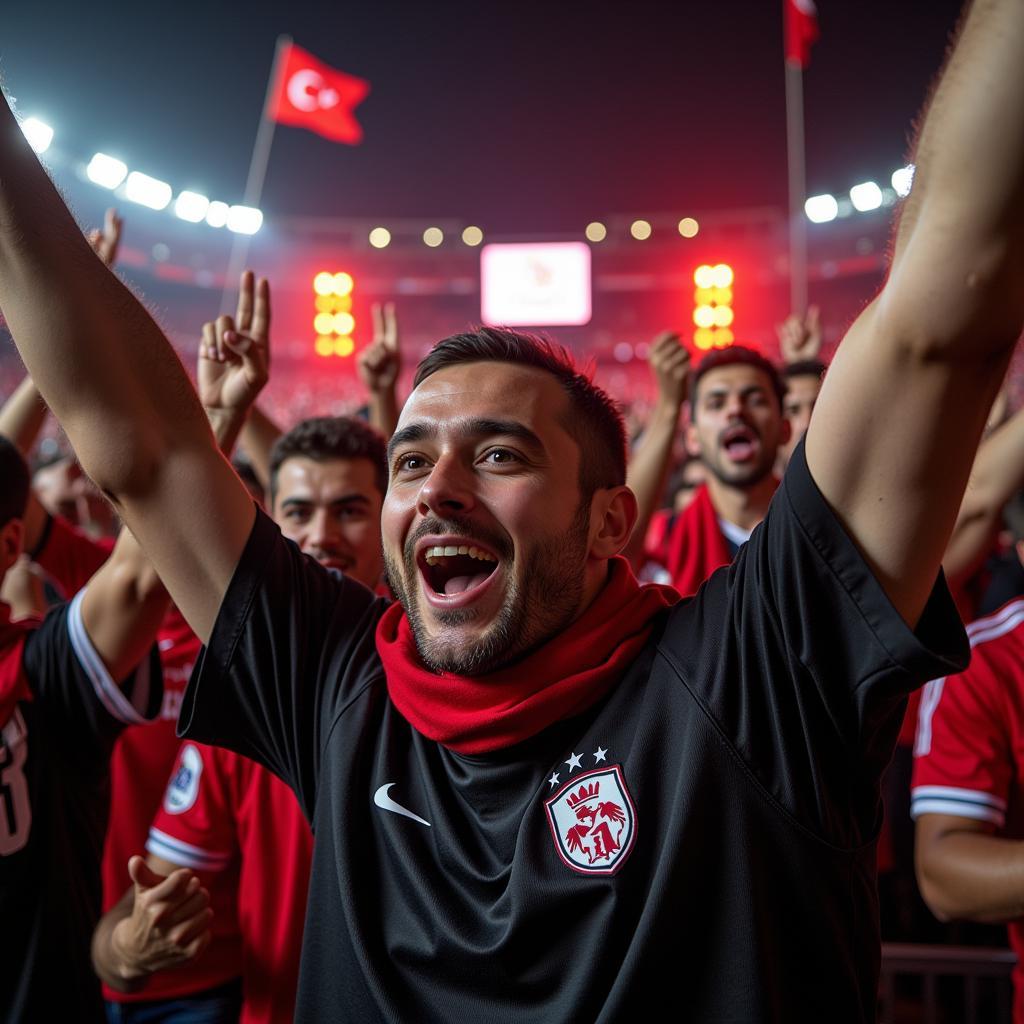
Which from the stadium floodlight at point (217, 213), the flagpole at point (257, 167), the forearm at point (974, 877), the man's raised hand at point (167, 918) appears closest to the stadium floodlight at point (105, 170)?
the flagpole at point (257, 167)

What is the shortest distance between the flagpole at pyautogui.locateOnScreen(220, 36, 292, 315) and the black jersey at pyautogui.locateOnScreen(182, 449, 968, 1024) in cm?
1035

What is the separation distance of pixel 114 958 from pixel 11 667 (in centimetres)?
69

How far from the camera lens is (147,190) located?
29.8 m

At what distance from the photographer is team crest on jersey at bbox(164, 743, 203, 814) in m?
2.23

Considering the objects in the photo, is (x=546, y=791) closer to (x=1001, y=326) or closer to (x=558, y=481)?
(x=558, y=481)

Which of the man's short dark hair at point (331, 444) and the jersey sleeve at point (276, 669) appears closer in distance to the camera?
the jersey sleeve at point (276, 669)

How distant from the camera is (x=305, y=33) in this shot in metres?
24.3

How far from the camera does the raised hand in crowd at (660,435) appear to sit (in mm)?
3453

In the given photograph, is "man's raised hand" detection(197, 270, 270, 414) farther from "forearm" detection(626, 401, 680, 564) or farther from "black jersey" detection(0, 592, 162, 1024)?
"forearm" detection(626, 401, 680, 564)

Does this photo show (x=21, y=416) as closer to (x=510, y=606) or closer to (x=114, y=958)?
(x=114, y=958)

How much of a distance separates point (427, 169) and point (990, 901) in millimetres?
33351

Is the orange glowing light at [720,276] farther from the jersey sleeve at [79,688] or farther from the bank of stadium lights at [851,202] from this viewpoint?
the jersey sleeve at [79,688]

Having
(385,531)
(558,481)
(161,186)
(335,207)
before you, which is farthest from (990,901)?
(335,207)

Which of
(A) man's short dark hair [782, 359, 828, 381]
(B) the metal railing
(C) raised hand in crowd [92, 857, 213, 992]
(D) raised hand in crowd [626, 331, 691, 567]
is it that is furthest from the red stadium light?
(C) raised hand in crowd [92, 857, 213, 992]
